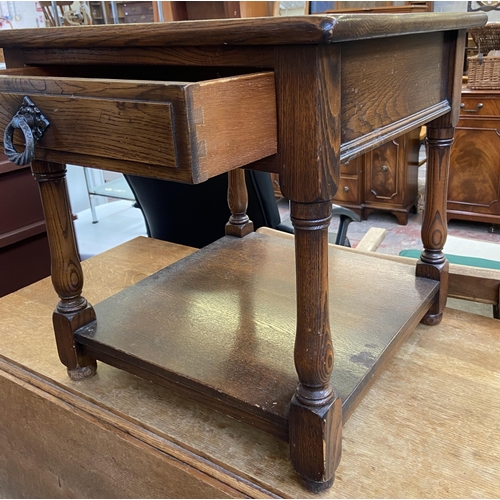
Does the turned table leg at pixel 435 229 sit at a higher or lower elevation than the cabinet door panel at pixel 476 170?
higher

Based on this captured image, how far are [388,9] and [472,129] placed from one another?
2.48 feet

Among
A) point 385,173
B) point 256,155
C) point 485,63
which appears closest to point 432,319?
point 256,155

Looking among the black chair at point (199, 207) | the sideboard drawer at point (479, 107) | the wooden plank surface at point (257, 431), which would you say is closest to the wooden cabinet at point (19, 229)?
the black chair at point (199, 207)

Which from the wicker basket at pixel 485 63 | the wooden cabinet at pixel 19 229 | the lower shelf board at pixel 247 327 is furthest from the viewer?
the wicker basket at pixel 485 63

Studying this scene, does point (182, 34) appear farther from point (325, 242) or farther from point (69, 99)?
point (325, 242)

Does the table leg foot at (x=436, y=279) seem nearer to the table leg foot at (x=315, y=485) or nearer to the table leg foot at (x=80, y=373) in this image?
the table leg foot at (x=315, y=485)

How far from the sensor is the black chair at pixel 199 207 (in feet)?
4.76

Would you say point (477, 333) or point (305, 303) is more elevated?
point (305, 303)

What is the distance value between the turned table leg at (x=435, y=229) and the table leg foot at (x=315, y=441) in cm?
39

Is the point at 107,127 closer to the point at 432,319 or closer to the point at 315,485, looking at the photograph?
the point at 315,485

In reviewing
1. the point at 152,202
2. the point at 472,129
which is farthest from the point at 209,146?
the point at 472,129

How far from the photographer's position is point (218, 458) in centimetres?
66

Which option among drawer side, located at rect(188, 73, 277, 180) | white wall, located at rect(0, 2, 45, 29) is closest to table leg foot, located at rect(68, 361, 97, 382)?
drawer side, located at rect(188, 73, 277, 180)

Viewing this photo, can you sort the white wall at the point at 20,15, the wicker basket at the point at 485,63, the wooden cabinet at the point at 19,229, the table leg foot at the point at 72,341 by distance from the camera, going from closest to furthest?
1. the table leg foot at the point at 72,341
2. the wooden cabinet at the point at 19,229
3. the wicker basket at the point at 485,63
4. the white wall at the point at 20,15
